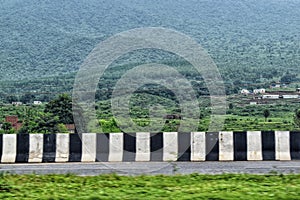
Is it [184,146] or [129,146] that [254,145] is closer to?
[184,146]

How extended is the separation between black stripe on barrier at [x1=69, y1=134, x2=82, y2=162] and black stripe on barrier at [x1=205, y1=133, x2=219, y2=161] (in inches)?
86.8

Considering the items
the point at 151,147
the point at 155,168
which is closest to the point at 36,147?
the point at 151,147

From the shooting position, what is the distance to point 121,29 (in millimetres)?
112125

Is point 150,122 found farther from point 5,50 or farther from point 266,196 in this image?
point 5,50

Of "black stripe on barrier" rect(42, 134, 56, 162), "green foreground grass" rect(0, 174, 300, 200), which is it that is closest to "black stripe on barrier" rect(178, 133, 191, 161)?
"black stripe on barrier" rect(42, 134, 56, 162)

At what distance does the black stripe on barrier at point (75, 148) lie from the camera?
43.9 ft

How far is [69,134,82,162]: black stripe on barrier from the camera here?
13383mm

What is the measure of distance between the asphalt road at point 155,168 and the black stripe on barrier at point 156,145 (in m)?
0.41

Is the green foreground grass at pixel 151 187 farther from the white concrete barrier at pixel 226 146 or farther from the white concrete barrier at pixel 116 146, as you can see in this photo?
the white concrete barrier at pixel 116 146

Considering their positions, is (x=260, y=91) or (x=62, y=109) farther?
(x=260, y=91)

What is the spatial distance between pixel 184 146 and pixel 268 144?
144cm

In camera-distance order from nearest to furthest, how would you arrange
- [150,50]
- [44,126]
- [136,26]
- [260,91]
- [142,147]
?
[142,147] < [44,126] < [260,91] < [150,50] < [136,26]

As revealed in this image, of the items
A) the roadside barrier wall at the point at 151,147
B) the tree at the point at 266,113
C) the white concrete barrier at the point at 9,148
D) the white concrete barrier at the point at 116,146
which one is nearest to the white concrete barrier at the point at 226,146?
the roadside barrier wall at the point at 151,147

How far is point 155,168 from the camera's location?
1198 centimetres
